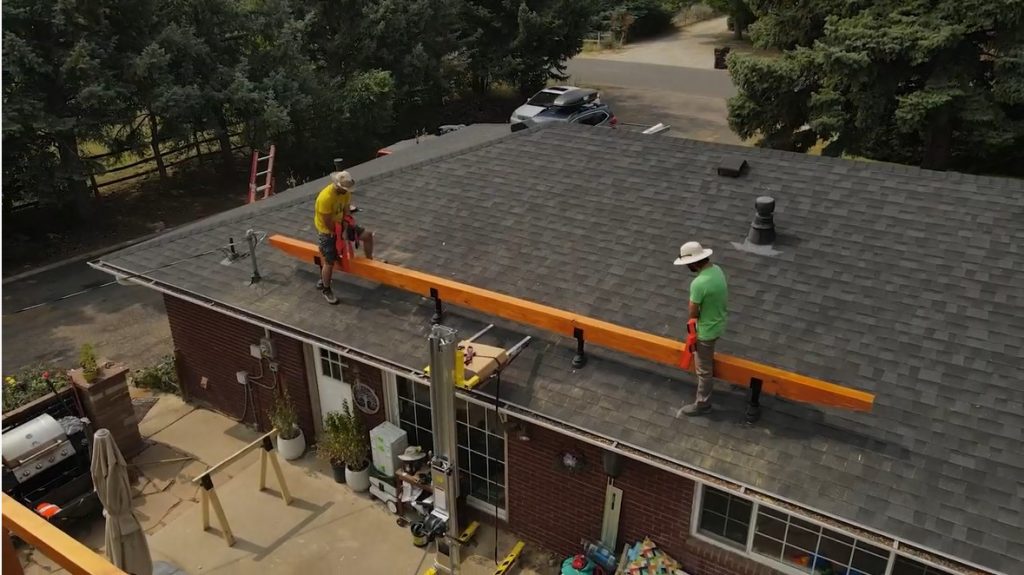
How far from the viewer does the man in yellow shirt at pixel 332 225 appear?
962 centimetres

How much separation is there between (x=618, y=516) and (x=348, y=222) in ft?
16.7

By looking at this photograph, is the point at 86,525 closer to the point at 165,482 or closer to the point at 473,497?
the point at 165,482

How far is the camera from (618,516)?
29.0ft

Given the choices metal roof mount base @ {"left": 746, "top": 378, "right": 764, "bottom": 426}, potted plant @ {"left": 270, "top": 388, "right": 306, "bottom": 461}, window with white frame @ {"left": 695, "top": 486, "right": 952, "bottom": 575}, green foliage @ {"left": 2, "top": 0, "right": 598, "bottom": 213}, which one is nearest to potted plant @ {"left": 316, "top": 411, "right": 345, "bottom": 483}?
potted plant @ {"left": 270, "top": 388, "right": 306, "bottom": 461}

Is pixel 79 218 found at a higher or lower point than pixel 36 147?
lower

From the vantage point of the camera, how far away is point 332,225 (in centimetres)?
999

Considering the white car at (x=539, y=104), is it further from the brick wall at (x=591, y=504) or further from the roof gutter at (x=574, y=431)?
the brick wall at (x=591, y=504)

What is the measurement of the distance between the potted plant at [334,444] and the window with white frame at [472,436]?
34.3 inches

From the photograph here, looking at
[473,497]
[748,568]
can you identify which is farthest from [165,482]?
[748,568]

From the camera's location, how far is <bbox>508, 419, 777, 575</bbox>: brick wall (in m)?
8.36

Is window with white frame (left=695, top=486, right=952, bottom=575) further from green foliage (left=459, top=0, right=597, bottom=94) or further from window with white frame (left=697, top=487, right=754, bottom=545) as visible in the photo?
green foliage (left=459, top=0, right=597, bottom=94)

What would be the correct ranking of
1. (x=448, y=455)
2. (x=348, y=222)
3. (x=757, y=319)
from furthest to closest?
1. (x=348, y=222)
2. (x=757, y=319)
3. (x=448, y=455)

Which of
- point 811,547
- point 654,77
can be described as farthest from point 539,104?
point 811,547

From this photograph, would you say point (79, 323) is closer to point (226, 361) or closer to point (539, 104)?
point (226, 361)
